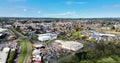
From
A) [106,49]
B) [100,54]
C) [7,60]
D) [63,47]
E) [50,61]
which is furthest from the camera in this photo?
[63,47]

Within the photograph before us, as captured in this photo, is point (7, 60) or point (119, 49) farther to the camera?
point (119, 49)

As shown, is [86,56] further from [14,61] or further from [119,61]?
[14,61]

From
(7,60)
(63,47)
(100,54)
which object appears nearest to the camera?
(7,60)

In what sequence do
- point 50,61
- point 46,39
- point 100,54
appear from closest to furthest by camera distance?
point 50,61
point 100,54
point 46,39

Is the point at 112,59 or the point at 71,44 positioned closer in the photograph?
the point at 112,59

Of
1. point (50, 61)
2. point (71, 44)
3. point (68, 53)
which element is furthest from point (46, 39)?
point (50, 61)

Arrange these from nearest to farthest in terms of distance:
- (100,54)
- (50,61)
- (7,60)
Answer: (7,60) < (50,61) < (100,54)

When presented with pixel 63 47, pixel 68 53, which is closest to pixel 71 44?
pixel 63 47

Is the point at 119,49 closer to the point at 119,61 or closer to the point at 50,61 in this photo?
the point at 119,61
